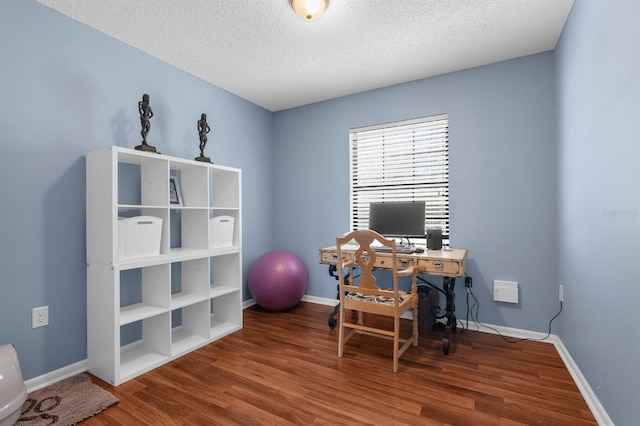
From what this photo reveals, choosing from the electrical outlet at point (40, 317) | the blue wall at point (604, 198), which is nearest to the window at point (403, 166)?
the blue wall at point (604, 198)

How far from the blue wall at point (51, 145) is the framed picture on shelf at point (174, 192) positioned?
1.28 ft

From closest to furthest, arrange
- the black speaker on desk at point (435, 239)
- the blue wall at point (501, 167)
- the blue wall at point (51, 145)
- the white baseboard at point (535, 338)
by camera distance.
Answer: the white baseboard at point (535, 338) < the blue wall at point (51, 145) < the blue wall at point (501, 167) < the black speaker on desk at point (435, 239)

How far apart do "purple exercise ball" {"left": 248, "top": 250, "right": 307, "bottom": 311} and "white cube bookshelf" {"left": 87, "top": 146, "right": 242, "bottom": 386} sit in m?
0.41

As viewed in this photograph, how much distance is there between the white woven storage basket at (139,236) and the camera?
209cm

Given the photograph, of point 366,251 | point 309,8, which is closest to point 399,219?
point 366,251

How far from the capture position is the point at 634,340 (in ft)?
4.05

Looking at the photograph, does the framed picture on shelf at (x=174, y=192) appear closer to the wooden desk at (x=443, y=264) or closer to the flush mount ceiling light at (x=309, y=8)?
the flush mount ceiling light at (x=309, y=8)

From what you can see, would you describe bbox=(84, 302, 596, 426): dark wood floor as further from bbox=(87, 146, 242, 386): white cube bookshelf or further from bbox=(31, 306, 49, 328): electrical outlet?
bbox=(31, 306, 49, 328): electrical outlet

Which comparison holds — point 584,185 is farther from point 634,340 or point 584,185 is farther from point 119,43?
point 119,43

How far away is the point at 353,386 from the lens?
193 cm

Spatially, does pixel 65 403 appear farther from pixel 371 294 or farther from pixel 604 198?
pixel 604 198

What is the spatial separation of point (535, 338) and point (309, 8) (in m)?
3.20

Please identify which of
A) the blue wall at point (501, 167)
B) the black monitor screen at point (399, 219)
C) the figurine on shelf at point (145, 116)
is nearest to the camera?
the figurine on shelf at point (145, 116)

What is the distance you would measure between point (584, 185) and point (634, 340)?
3.26 feet
